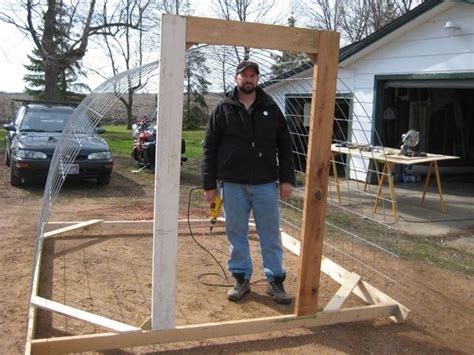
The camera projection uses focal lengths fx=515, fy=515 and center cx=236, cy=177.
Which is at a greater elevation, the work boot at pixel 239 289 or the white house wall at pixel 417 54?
the white house wall at pixel 417 54

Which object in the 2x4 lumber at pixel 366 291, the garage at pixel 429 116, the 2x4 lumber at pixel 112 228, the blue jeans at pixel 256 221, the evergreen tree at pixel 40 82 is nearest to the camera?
the 2x4 lumber at pixel 366 291

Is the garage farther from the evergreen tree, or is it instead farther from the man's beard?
the evergreen tree

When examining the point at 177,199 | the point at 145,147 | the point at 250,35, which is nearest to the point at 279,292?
the point at 177,199

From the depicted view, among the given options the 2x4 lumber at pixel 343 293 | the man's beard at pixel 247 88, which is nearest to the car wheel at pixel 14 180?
the man's beard at pixel 247 88

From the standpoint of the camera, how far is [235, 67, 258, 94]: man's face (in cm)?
381

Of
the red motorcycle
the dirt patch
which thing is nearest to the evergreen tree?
the red motorcycle

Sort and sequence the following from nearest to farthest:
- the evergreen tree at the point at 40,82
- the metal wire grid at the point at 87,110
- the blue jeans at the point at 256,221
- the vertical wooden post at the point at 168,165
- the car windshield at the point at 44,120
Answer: the vertical wooden post at the point at 168,165 < the blue jeans at the point at 256,221 < the metal wire grid at the point at 87,110 < the car windshield at the point at 44,120 < the evergreen tree at the point at 40,82

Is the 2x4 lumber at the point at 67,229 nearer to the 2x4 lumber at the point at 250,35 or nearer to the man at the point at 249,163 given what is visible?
the man at the point at 249,163

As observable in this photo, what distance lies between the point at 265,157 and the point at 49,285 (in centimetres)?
218

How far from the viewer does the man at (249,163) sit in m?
3.89

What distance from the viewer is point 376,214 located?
8.02 m

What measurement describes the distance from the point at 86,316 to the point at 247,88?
1.96 metres

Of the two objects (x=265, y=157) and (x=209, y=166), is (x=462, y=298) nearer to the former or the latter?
(x=265, y=157)

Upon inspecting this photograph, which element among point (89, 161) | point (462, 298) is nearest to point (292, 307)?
point (462, 298)
